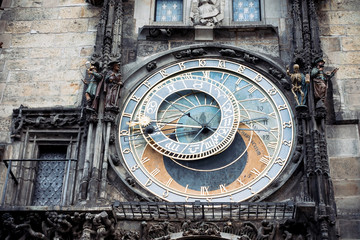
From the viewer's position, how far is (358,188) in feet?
38.4

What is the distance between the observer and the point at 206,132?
40.8 feet

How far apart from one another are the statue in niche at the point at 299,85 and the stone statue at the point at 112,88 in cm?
307

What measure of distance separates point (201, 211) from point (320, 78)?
317cm

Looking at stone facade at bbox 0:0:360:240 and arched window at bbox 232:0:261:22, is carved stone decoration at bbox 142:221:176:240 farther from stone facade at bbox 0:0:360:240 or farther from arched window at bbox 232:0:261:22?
arched window at bbox 232:0:261:22

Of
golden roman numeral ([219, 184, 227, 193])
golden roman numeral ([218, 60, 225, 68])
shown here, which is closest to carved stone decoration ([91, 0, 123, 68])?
golden roman numeral ([218, 60, 225, 68])

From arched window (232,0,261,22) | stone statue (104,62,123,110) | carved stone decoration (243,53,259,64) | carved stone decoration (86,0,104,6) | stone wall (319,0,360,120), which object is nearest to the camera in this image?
stone statue (104,62,123,110)

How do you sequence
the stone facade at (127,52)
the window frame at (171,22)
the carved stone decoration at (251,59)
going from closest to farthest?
1. the stone facade at (127,52)
2. the carved stone decoration at (251,59)
3. the window frame at (171,22)

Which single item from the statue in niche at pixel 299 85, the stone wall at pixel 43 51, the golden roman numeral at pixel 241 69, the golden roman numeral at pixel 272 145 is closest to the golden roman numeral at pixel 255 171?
the golden roman numeral at pixel 272 145

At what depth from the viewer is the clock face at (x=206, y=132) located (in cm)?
1193

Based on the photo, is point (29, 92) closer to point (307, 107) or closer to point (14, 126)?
point (14, 126)

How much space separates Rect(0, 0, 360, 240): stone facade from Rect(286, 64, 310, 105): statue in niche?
584mm

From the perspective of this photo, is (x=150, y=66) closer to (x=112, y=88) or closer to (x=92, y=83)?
(x=112, y=88)

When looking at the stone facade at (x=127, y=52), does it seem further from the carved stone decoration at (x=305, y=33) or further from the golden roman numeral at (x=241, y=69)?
the golden roman numeral at (x=241, y=69)

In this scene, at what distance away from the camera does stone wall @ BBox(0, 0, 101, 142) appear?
43.3 feet
